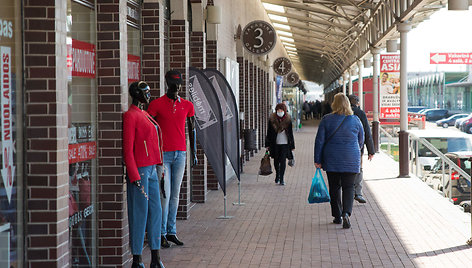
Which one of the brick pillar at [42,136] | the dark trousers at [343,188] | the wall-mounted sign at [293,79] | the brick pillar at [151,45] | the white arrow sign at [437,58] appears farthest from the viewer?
the wall-mounted sign at [293,79]

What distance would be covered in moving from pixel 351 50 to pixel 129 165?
27.2 meters

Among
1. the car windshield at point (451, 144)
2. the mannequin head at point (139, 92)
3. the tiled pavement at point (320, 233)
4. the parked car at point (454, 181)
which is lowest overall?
the tiled pavement at point (320, 233)

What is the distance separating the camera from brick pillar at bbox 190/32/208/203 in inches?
411

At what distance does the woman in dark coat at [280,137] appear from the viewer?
1273cm

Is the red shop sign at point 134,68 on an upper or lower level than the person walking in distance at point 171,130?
upper

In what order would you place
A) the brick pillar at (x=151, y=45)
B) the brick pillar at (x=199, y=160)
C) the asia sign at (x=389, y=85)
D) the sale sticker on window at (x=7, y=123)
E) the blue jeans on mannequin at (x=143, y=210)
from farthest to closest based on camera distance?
1. the asia sign at (x=389, y=85)
2. the brick pillar at (x=199, y=160)
3. the brick pillar at (x=151, y=45)
4. the blue jeans on mannequin at (x=143, y=210)
5. the sale sticker on window at (x=7, y=123)

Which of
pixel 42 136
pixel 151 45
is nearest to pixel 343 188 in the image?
pixel 151 45

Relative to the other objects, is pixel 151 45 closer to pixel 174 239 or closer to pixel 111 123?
pixel 111 123

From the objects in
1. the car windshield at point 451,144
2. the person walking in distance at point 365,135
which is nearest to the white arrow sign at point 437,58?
the car windshield at point 451,144

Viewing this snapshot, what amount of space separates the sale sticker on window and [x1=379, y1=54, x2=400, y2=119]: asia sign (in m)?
17.7

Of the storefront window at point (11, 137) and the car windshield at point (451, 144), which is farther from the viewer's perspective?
the car windshield at point (451, 144)

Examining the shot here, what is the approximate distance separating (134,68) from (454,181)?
233 inches

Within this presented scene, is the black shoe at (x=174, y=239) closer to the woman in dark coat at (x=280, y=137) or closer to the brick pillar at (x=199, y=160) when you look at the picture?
the brick pillar at (x=199, y=160)

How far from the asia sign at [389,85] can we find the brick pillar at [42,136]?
1743 cm
